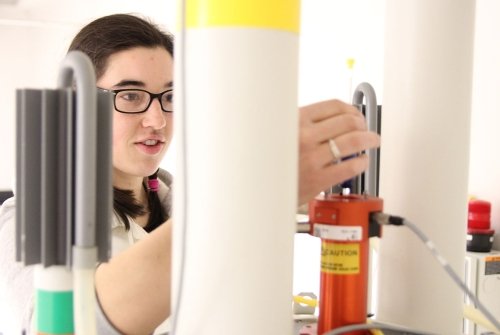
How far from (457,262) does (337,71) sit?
7.11ft

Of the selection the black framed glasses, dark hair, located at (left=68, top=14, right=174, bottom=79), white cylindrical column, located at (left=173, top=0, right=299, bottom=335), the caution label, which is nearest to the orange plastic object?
the caution label

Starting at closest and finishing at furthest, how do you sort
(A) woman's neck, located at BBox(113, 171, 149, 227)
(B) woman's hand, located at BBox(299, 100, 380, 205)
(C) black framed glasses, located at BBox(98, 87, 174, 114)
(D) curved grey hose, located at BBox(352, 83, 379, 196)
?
(B) woman's hand, located at BBox(299, 100, 380, 205)
(D) curved grey hose, located at BBox(352, 83, 379, 196)
(C) black framed glasses, located at BBox(98, 87, 174, 114)
(A) woman's neck, located at BBox(113, 171, 149, 227)

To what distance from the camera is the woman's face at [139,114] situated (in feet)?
4.17

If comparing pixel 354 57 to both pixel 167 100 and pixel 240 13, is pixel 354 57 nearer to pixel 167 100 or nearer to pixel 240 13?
pixel 167 100

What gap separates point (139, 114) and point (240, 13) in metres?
0.83

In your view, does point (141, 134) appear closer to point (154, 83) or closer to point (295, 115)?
point (154, 83)

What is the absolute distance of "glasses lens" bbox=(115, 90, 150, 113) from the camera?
4.13 ft

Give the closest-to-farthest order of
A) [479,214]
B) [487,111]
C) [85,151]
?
[85,151] → [479,214] → [487,111]

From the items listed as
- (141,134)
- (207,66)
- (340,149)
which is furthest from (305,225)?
(141,134)

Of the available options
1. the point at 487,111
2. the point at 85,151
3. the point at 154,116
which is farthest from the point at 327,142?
the point at 487,111

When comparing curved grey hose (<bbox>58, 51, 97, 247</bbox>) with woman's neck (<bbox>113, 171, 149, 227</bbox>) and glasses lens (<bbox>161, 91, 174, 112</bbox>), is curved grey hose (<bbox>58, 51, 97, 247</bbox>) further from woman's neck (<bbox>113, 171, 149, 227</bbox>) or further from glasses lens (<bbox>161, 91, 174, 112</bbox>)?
woman's neck (<bbox>113, 171, 149, 227</bbox>)

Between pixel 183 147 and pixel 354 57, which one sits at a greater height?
pixel 354 57

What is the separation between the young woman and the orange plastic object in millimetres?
29

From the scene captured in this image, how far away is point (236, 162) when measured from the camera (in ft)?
1.65
